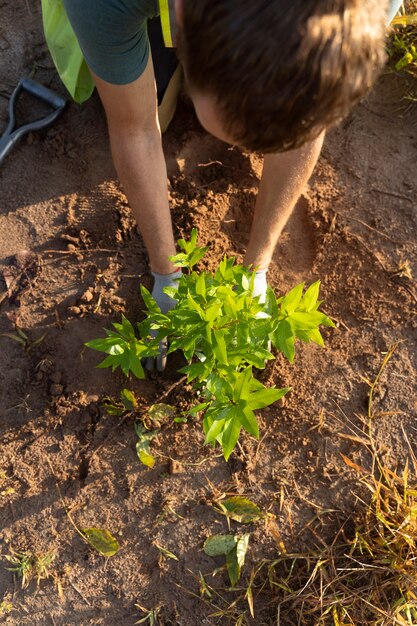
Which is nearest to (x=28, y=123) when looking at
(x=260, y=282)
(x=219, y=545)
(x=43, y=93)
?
(x=43, y=93)

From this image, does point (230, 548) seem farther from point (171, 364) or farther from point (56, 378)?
point (56, 378)

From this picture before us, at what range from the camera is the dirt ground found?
89.7 inches

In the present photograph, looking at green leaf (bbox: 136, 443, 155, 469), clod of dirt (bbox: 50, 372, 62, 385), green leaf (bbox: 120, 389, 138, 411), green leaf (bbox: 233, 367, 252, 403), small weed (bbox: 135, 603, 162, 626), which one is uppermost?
green leaf (bbox: 233, 367, 252, 403)

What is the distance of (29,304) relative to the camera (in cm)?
255

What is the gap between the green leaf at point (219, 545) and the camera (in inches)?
89.5

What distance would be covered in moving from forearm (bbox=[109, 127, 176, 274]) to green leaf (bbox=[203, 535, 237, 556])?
1091 mm

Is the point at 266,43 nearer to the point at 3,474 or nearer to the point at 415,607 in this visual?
the point at 3,474

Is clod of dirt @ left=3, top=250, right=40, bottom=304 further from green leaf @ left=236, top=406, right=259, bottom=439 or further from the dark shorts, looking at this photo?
green leaf @ left=236, top=406, right=259, bottom=439

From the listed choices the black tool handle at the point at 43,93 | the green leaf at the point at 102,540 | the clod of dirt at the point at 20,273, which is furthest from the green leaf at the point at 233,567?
the black tool handle at the point at 43,93

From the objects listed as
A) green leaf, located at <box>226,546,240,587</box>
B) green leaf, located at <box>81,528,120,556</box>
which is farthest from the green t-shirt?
green leaf, located at <box>226,546,240,587</box>

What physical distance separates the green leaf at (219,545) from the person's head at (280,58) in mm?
1601

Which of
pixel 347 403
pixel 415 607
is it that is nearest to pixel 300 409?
pixel 347 403

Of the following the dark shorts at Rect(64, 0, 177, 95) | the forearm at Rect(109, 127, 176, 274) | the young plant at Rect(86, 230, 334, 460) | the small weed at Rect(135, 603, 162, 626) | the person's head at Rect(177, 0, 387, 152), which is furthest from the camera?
the small weed at Rect(135, 603, 162, 626)

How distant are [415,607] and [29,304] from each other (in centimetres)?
196
